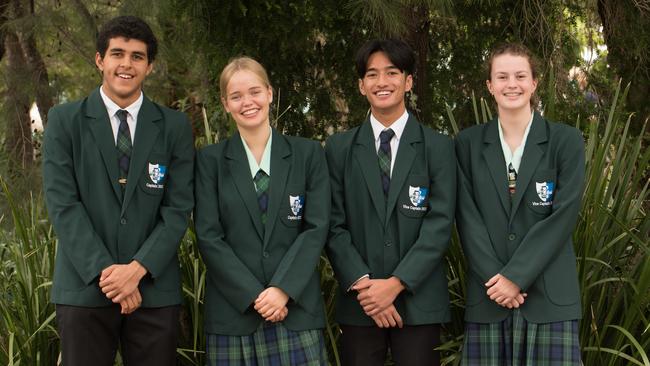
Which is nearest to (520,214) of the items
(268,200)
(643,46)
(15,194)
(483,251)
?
(483,251)

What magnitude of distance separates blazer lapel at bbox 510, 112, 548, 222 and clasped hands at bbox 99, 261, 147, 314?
1.39m

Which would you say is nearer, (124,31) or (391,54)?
(124,31)

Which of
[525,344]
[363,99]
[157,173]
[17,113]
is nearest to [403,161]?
[525,344]

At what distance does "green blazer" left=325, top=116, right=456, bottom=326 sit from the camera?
3.28 metres

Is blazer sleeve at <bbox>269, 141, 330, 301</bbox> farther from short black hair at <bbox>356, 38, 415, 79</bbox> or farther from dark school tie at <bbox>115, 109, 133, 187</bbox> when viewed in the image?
dark school tie at <bbox>115, 109, 133, 187</bbox>

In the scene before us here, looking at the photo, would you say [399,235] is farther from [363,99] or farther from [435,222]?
[363,99]

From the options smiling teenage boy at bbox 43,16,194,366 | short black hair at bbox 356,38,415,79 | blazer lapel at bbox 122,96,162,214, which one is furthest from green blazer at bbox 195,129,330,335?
short black hair at bbox 356,38,415,79

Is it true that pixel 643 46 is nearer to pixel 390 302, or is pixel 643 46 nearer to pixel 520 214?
pixel 520 214

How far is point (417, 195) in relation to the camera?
3.36 metres

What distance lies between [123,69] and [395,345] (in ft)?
4.83

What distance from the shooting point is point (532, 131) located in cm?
332

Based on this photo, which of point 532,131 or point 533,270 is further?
point 532,131

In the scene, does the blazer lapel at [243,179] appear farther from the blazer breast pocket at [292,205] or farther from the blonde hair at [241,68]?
the blonde hair at [241,68]

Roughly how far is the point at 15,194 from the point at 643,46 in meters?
4.11
